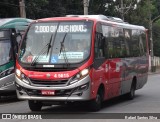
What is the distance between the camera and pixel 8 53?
1900 centimetres

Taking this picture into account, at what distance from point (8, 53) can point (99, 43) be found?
5684 mm

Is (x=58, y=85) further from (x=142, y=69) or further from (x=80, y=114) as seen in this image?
(x=142, y=69)

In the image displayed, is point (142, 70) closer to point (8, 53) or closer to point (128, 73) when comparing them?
point (128, 73)

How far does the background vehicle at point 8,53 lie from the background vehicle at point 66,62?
169 inches

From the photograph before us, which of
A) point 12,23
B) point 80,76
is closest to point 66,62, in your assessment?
point 80,76

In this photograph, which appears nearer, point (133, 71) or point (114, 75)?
point (114, 75)

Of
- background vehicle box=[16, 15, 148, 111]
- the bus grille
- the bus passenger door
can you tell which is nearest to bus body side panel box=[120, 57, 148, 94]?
the bus passenger door

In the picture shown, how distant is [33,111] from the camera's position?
14.6 m

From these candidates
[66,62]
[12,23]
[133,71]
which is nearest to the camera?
[66,62]

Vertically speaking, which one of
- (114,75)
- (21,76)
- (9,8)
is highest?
(9,8)

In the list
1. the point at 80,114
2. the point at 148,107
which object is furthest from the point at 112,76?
the point at 80,114

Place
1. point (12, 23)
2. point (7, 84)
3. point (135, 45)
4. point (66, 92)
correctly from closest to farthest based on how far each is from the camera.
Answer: point (66, 92), point (7, 84), point (12, 23), point (135, 45)

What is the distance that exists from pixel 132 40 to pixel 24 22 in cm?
471

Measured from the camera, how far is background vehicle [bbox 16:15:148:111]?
1324 cm
